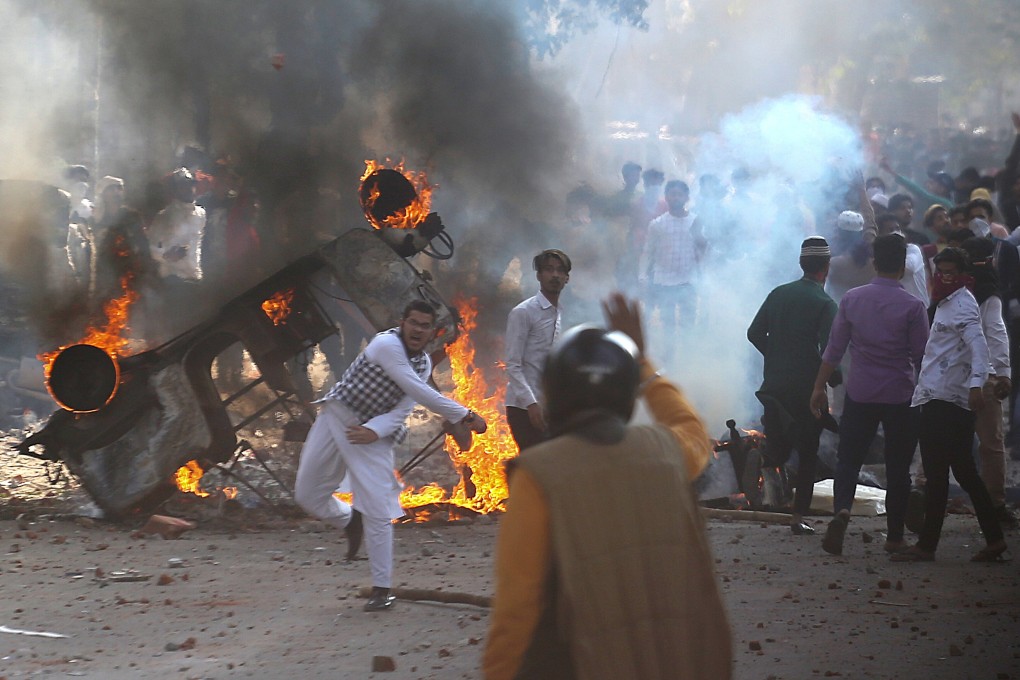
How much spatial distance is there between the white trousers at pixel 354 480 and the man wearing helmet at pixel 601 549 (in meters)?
3.77

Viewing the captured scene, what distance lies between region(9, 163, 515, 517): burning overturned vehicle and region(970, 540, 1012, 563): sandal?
336 centimetres

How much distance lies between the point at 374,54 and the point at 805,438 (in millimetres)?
5998

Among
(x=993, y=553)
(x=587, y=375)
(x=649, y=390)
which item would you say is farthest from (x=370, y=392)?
(x=587, y=375)

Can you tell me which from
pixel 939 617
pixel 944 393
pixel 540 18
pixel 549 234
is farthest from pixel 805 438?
pixel 540 18

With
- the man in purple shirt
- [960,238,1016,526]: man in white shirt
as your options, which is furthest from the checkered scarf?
[960,238,1016,526]: man in white shirt

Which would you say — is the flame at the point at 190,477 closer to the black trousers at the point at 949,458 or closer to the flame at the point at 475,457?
the flame at the point at 475,457

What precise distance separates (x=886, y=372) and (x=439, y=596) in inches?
116

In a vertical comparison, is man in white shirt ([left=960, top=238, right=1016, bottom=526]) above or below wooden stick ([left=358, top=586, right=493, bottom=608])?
above

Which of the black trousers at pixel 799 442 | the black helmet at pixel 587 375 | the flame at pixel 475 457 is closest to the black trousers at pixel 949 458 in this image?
the black trousers at pixel 799 442

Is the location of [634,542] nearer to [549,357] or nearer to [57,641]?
[549,357]

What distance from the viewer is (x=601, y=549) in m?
2.57

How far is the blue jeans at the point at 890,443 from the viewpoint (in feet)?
24.0

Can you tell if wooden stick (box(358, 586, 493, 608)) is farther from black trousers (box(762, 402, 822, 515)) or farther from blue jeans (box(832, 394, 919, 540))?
black trousers (box(762, 402, 822, 515))

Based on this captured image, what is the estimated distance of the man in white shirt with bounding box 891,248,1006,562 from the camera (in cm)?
687
